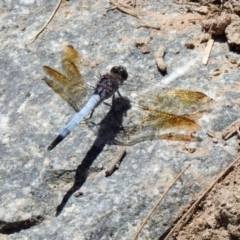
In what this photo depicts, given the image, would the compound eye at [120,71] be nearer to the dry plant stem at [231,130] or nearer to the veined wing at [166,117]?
the veined wing at [166,117]

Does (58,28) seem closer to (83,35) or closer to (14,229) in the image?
(83,35)

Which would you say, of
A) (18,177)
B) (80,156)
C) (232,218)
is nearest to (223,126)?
(232,218)

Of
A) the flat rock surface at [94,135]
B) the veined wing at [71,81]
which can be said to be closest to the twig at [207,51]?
the flat rock surface at [94,135]

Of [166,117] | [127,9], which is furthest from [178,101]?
[127,9]

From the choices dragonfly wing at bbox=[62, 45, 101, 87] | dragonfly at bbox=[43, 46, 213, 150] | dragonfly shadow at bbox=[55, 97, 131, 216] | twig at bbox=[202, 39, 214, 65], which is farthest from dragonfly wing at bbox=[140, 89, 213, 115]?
dragonfly wing at bbox=[62, 45, 101, 87]

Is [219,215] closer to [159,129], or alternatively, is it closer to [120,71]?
[159,129]

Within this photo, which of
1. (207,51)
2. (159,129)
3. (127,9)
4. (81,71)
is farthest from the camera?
(127,9)

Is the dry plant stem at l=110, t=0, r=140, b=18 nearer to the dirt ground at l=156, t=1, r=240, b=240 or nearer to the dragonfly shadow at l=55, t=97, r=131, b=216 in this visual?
the dragonfly shadow at l=55, t=97, r=131, b=216
